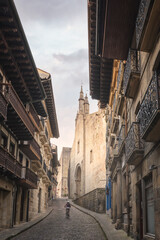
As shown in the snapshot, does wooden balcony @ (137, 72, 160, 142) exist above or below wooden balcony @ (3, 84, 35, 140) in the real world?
below

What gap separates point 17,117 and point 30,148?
4.14m

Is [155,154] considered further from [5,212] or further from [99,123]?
[99,123]

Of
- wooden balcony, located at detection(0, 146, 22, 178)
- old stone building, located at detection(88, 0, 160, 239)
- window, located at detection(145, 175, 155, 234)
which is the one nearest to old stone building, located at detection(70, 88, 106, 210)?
wooden balcony, located at detection(0, 146, 22, 178)

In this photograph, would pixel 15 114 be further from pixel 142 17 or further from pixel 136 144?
pixel 142 17

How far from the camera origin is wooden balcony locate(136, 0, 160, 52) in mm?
6460

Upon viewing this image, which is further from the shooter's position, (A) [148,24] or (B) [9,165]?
(B) [9,165]

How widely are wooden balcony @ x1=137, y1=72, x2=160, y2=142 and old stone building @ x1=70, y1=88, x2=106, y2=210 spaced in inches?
824

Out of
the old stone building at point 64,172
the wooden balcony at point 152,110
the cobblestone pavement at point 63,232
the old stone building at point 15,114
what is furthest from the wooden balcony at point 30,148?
the old stone building at point 64,172

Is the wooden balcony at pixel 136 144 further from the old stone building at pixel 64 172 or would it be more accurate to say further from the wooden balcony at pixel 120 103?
the old stone building at pixel 64 172

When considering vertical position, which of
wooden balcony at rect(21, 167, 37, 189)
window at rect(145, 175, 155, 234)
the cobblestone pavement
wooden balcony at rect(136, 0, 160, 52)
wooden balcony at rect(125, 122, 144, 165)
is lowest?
the cobblestone pavement

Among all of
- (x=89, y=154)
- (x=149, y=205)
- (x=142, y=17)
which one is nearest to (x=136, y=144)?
(x=149, y=205)

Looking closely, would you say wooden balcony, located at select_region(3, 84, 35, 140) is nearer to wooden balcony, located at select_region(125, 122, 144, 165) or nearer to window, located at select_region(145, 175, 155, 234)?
wooden balcony, located at select_region(125, 122, 144, 165)

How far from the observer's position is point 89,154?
43.3 m

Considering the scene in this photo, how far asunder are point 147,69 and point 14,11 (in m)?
5.10
